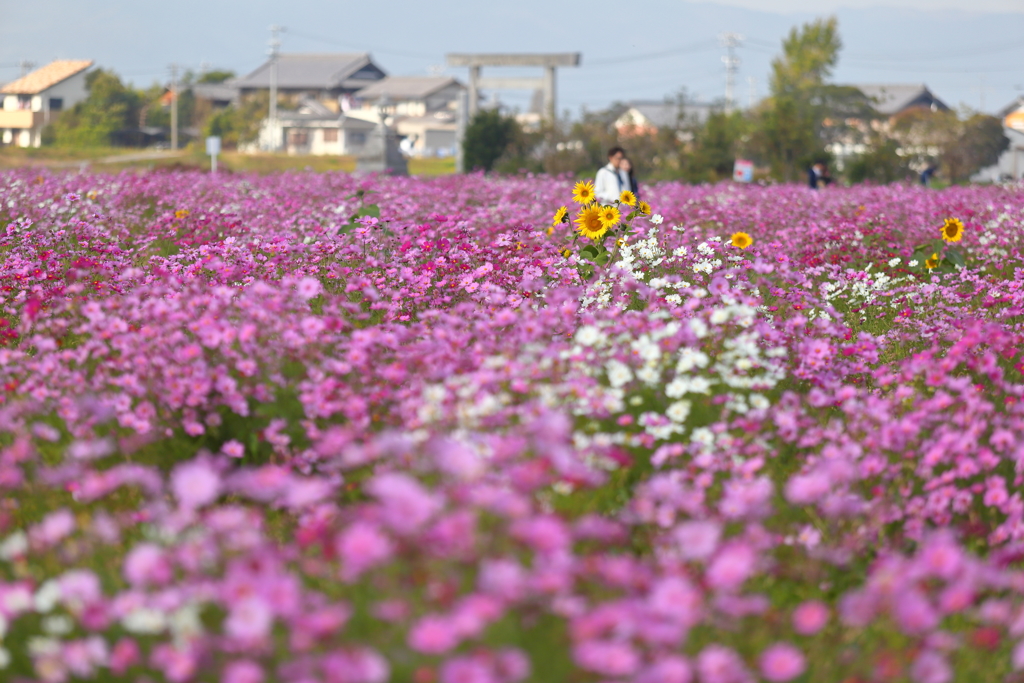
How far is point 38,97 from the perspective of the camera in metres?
80.1

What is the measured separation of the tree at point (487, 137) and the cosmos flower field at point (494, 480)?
26551 mm

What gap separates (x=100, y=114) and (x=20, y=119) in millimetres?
16484

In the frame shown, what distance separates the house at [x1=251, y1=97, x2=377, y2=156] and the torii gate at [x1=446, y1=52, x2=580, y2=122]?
37889 millimetres

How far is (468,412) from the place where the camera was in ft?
10.9

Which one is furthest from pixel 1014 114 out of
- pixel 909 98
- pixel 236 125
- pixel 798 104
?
pixel 236 125

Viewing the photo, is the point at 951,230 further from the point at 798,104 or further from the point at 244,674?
the point at 798,104

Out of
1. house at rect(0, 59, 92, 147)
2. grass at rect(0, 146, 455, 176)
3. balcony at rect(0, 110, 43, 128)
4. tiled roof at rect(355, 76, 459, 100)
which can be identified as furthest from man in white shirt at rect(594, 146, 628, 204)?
tiled roof at rect(355, 76, 459, 100)

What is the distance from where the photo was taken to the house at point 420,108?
85.1 m

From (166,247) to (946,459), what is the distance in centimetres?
804

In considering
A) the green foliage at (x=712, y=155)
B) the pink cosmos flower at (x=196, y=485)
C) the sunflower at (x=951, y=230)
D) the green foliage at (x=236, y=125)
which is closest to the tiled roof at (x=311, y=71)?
the green foliage at (x=236, y=125)

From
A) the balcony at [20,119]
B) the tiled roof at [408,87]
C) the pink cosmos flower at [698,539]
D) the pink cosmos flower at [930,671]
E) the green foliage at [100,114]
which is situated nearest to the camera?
the pink cosmos flower at [930,671]

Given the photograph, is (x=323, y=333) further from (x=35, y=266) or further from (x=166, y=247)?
(x=166, y=247)

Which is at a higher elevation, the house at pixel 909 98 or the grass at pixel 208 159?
the house at pixel 909 98

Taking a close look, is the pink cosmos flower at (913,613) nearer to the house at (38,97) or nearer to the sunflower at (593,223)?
the sunflower at (593,223)
